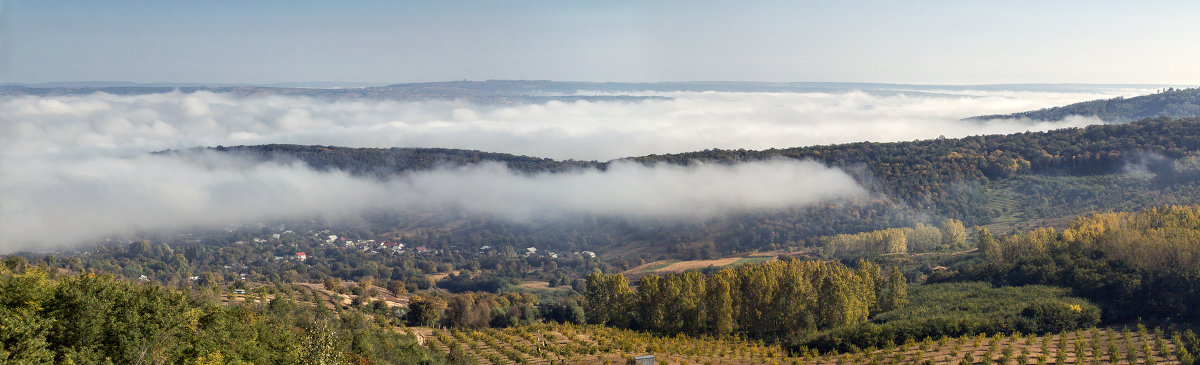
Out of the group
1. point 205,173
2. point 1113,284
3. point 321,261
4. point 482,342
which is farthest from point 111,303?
point 205,173

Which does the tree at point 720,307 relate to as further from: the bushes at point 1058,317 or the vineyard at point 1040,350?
the bushes at point 1058,317

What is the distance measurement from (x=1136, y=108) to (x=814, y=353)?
164m

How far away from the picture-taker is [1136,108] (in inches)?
6885

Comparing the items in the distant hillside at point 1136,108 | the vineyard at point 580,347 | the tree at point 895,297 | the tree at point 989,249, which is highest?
the distant hillside at point 1136,108

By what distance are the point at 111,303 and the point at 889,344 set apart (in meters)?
39.5

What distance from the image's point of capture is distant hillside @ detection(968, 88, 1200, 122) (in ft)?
535

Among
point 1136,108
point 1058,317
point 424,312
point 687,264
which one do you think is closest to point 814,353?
point 1058,317

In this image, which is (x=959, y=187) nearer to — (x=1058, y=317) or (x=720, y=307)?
(x=1058, y=317)

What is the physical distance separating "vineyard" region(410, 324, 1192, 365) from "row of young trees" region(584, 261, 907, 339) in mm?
2984

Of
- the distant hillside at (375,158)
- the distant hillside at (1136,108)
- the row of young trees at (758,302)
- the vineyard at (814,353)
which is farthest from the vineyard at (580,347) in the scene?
the distant hillside at (1136,108)

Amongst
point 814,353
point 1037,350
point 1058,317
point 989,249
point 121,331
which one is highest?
point 121,331

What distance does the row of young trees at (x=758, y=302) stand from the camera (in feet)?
182

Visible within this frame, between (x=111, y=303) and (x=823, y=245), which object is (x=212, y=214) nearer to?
(x=823, y=245)

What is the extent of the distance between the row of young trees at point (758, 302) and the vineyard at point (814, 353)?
2.98 meters
